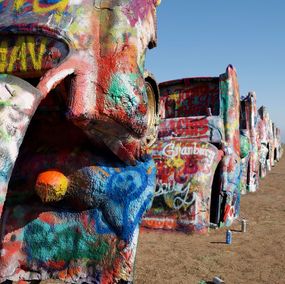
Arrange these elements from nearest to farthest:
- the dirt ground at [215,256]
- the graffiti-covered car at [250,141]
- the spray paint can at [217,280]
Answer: the spray paint can at [217,280]
the dirt ground at [215,256]
the graffiti-covered car at [250,141]

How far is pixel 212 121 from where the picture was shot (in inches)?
373

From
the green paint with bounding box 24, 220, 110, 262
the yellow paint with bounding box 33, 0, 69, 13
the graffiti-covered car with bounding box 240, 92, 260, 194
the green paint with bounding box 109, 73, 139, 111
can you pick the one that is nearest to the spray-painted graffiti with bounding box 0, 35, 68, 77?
the yellow paint with bounding box 33, 0, 69, 13

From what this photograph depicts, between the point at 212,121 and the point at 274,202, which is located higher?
the point at 212,121

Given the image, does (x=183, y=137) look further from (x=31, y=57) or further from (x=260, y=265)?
(x=31, y=57)

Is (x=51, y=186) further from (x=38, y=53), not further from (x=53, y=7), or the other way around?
(x=53, y=7)

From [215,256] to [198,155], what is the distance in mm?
2344

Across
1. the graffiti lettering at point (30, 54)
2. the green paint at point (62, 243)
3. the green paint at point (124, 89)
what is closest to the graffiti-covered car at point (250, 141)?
the green paint at point (62, 243)

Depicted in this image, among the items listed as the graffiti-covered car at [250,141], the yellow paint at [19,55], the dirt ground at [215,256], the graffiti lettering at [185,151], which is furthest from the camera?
the graffiti-covered car at [250,141]

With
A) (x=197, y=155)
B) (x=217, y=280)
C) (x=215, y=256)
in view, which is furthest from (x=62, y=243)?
(x=197, y=155)

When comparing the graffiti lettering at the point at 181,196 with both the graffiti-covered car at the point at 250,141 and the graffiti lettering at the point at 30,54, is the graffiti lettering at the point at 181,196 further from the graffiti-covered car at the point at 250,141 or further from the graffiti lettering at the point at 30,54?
the graffiti-covered car at the point at 250,141

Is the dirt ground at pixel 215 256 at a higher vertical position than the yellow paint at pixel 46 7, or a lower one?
lower

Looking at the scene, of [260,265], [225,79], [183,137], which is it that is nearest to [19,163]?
[260,265]

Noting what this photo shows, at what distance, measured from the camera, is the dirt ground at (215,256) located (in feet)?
20.1

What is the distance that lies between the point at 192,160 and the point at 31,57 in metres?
5.99
